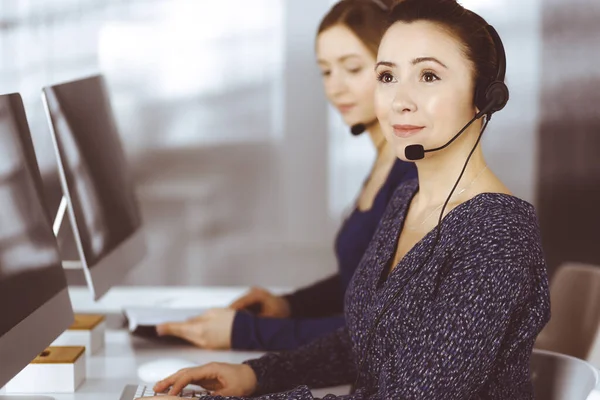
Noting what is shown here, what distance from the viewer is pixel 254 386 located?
1469 mm

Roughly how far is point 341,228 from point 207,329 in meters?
0.44

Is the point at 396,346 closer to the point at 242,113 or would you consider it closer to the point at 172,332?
the point at 172,332

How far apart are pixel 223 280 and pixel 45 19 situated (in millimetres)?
1478

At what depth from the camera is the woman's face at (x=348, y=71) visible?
200 centimetres

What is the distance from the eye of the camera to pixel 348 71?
6.64 feet

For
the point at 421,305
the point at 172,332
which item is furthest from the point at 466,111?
the point at 172,332

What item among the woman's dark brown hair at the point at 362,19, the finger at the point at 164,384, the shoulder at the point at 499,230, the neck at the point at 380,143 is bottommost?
the finger at the point at 164,384

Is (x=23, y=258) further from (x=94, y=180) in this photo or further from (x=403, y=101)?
(x=403, y=101)

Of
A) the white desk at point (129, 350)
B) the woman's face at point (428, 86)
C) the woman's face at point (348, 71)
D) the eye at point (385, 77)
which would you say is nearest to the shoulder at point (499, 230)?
the woman's face at point (428, 86)

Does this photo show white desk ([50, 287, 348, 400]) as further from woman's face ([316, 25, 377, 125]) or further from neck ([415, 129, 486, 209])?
woman's face ([316, 25, 377, 125])

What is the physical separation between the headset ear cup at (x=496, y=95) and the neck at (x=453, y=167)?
2.6 inches

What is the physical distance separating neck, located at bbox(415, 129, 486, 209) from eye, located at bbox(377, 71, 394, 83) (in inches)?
5.2

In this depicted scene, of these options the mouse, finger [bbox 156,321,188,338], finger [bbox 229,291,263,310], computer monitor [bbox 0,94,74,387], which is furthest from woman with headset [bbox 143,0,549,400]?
finger [bbox 229,291,263,310]

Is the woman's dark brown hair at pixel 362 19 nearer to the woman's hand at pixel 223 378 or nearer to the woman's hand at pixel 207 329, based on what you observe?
the woman's hand at pixel 207 329
